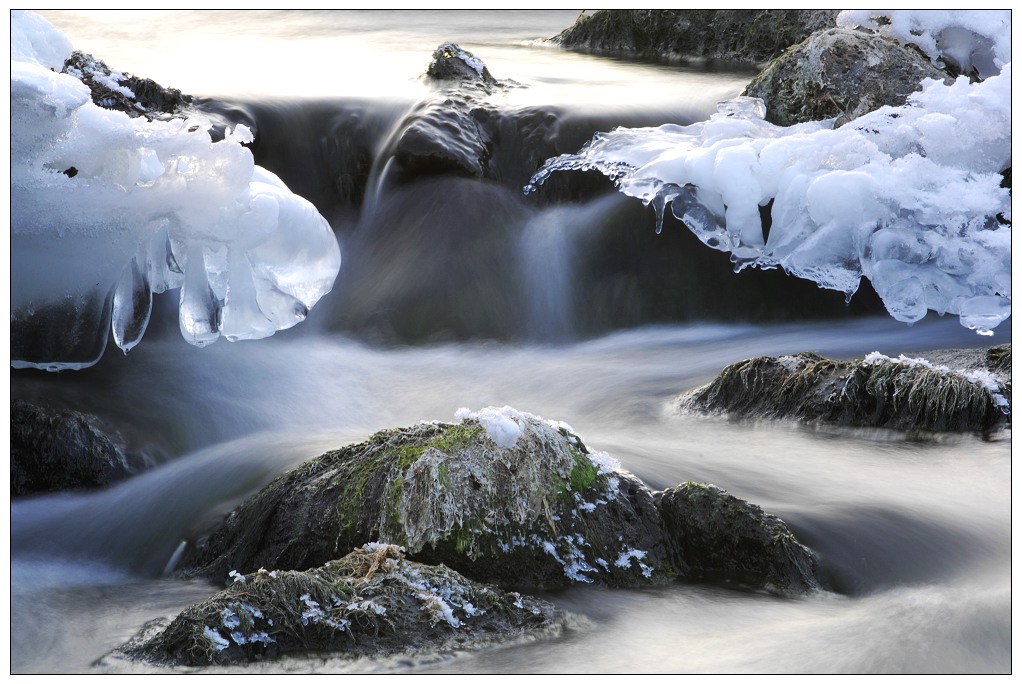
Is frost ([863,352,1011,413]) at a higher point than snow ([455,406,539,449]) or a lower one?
lower

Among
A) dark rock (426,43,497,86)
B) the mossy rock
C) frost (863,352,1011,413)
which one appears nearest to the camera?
the mossy rock

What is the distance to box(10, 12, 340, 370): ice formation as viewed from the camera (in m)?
5.03

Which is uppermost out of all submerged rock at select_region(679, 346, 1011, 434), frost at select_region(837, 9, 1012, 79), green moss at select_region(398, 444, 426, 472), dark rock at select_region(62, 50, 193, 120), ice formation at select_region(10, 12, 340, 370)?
frost at select_region(837, 9, 1012, 79)

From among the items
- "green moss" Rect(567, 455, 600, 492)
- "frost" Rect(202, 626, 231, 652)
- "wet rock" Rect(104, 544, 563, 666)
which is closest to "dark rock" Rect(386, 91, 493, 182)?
"green moss" Rect(567, 455, 600, 492)

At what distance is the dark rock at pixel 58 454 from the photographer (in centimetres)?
551

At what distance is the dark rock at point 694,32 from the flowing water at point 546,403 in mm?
1559

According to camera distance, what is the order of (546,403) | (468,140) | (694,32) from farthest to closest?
(694,32), (468,140), (546,403)

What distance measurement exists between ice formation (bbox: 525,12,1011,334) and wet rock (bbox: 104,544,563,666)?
4.44 metres

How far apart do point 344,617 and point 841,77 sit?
6.67 m

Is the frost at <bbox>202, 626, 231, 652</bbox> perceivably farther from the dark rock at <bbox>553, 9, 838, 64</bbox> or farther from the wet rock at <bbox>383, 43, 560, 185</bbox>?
the dark rock at <bbox>553, 9, 838, 64</bbox>

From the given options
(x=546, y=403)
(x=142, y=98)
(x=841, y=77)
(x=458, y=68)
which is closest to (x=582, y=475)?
(x=546, y=403)

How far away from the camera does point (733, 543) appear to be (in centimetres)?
450

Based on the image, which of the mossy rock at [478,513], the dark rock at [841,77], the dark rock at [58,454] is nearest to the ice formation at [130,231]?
the dark rock at [58,454]

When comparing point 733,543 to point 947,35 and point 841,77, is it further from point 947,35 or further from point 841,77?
point 947,35
